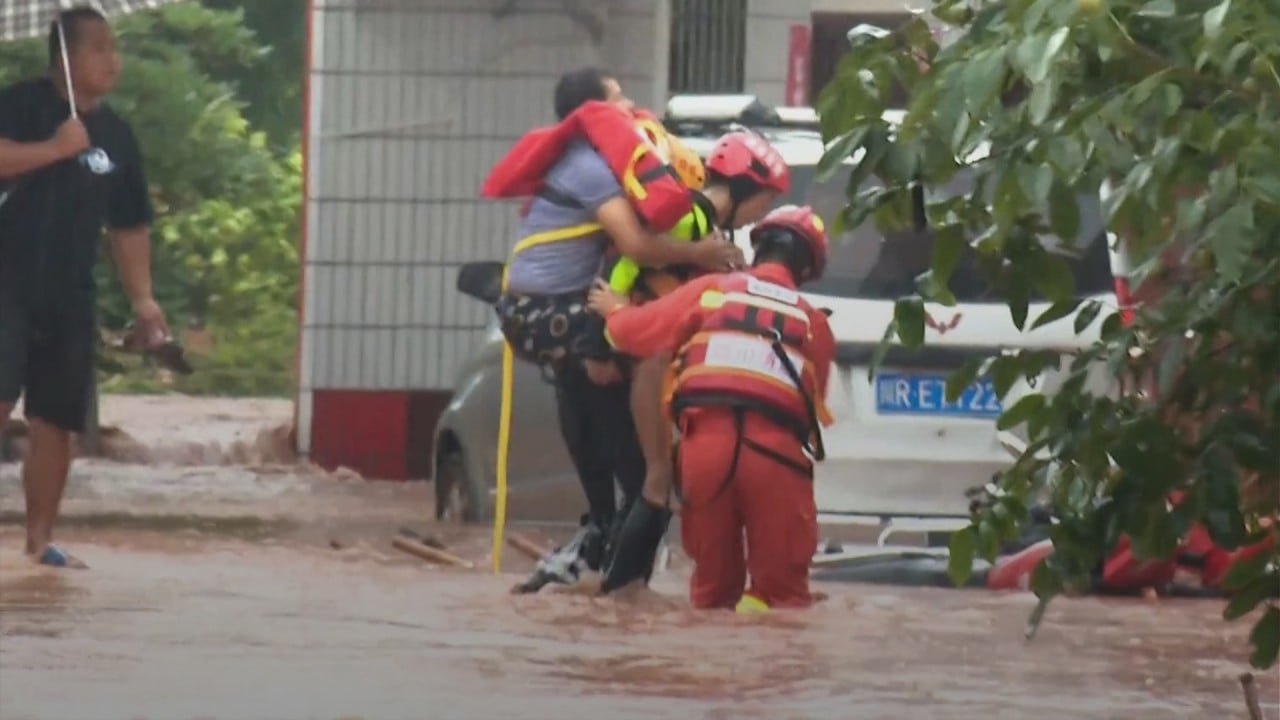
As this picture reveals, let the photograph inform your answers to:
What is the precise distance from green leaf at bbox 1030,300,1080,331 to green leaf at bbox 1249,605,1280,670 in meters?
0.55

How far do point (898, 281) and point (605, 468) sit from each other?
6.53ft

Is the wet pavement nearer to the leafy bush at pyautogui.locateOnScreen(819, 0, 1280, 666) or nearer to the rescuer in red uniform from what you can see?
the rescuer in red uniform

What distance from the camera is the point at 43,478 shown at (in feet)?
29.6

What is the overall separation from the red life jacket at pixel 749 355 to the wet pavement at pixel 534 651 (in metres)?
0.59

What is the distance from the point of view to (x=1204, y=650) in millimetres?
7445

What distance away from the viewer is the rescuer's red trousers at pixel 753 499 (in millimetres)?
8039

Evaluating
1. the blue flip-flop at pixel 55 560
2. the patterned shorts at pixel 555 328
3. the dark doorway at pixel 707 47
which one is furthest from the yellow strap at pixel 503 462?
the dark doorway at pixel 707 47

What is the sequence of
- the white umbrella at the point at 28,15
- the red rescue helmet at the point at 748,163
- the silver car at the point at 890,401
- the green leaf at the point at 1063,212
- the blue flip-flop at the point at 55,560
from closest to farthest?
the green leaf at the point at 1063,212, the red rescue helmet at the point at 748,163, the blue flip-flop at the point at 55,560, the white umbrella at the point at 28,15, the silver car at the point at 890,401

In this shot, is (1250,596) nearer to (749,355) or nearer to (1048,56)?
(1048,56)

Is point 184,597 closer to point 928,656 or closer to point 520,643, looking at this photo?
point 520,643

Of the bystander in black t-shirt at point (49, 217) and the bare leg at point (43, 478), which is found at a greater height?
the bystander in black t-shirt at point (49, 217)

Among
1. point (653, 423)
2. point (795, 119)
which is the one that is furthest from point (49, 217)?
point (795, 119)

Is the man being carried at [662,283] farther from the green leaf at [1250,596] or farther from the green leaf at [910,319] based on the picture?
the green leaf at [910,319]

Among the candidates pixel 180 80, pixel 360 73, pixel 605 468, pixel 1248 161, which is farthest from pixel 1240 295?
pixel 180 80
